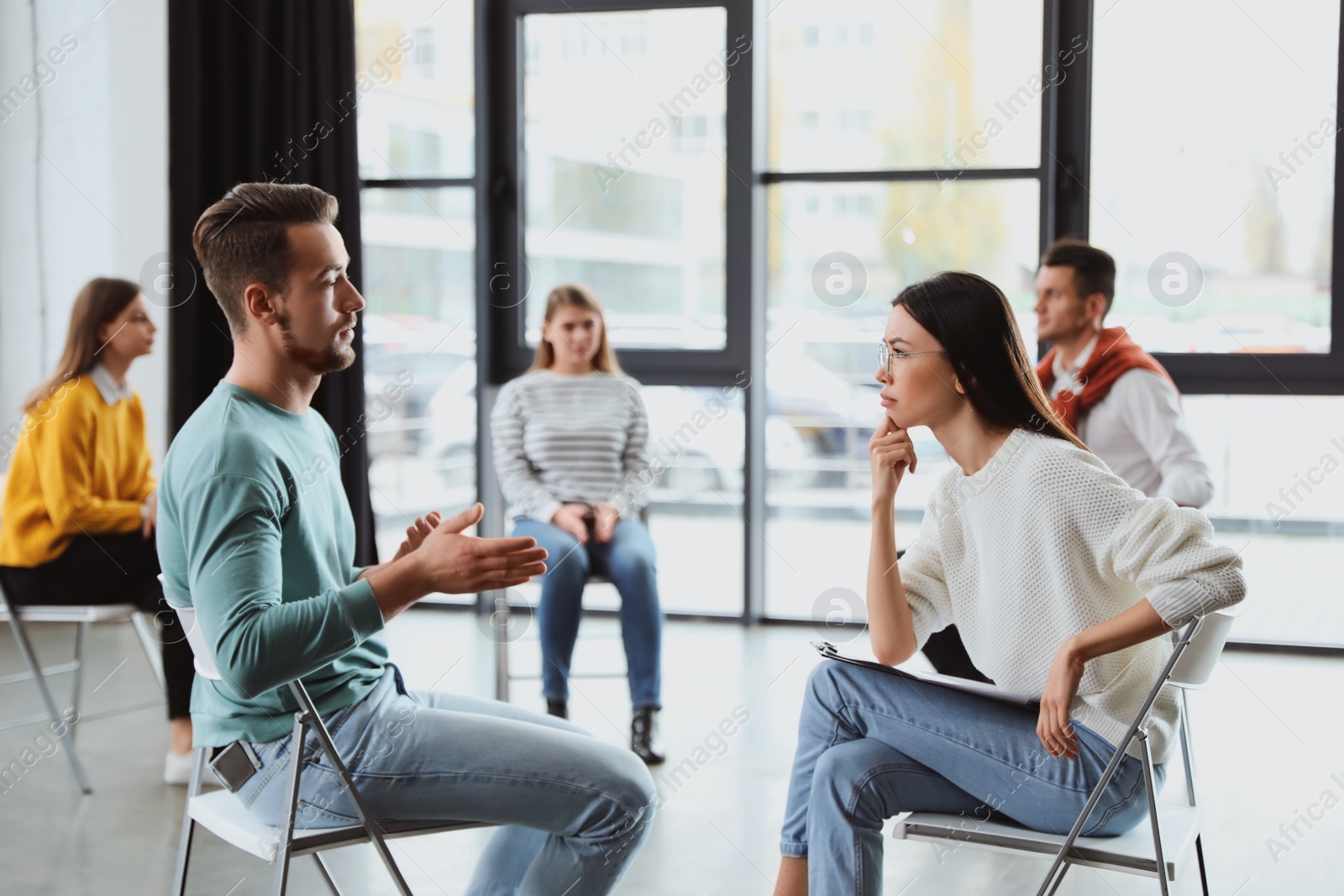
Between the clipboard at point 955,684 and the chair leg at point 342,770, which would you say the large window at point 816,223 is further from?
the chair leg at point 342,770

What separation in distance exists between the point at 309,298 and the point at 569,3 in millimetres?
3258

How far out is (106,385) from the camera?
3074 mm

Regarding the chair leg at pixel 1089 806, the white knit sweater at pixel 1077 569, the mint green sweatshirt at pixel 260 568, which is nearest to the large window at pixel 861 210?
the white knit sweater at pixel 1077 569

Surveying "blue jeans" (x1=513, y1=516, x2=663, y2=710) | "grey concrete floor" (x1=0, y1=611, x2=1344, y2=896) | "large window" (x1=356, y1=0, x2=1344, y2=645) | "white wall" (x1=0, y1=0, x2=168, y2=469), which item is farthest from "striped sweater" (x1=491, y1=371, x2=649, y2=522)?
"white wall" (x1=0, y1=0, x2=168, y2=469)

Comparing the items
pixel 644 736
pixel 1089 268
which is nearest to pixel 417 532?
pixel 644 736

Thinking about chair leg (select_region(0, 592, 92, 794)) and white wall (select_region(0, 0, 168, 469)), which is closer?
chair leg (select_region(0, 592, 92, 794))

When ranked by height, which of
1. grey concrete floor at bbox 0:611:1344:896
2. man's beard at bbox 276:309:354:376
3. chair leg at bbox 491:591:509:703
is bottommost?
grey concrete floor at bbox 0:611:1344:896

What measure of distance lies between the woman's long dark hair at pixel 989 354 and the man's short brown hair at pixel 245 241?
3.11ft

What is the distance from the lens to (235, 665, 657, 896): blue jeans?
1513 millimetres

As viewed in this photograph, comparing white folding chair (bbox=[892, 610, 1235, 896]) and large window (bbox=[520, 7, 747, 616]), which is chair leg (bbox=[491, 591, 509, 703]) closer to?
large window (bbox=[520, 7, 747, 616])

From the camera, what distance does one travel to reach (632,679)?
10.3 feet

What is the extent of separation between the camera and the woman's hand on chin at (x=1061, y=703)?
1529 mm

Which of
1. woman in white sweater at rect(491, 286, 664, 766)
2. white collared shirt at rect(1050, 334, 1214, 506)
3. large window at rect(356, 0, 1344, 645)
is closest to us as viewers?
white collared shirt at rect(1050, 334, 1214, 506)

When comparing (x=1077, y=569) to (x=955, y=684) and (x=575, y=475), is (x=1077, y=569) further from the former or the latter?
(x=575, y=475)
